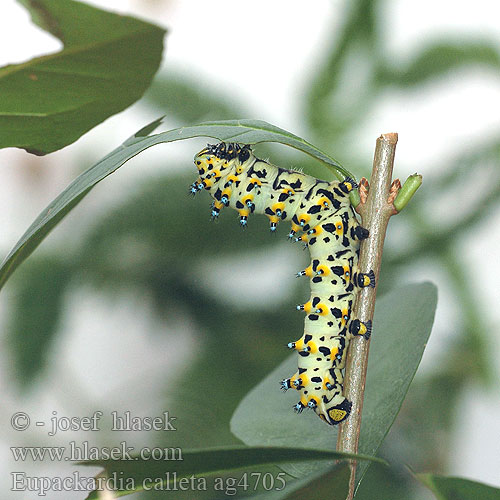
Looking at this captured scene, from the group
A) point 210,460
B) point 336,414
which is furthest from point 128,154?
point 336,414

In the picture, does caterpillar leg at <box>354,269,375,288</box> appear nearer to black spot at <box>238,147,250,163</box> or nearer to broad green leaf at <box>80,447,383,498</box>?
broad green leaf at <box>80,447,383,498</box>

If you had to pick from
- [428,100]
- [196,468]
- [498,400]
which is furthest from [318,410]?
[428,100]

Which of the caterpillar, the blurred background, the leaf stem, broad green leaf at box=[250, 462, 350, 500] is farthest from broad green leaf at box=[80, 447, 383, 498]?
the blurred background

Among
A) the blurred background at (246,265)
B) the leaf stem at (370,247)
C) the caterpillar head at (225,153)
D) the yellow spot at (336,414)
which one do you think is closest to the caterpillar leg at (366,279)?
the leaf stem at (370,247)

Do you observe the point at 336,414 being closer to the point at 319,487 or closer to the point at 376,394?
the point at 376,394

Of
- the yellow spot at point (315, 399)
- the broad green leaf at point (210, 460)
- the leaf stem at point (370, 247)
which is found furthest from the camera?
the yellow spot at point (315, 399)

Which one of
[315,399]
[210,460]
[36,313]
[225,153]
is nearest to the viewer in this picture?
[210,460]

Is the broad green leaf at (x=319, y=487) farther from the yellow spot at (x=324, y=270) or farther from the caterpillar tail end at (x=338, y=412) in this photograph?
the yellow spot at (x=324, y=270)
